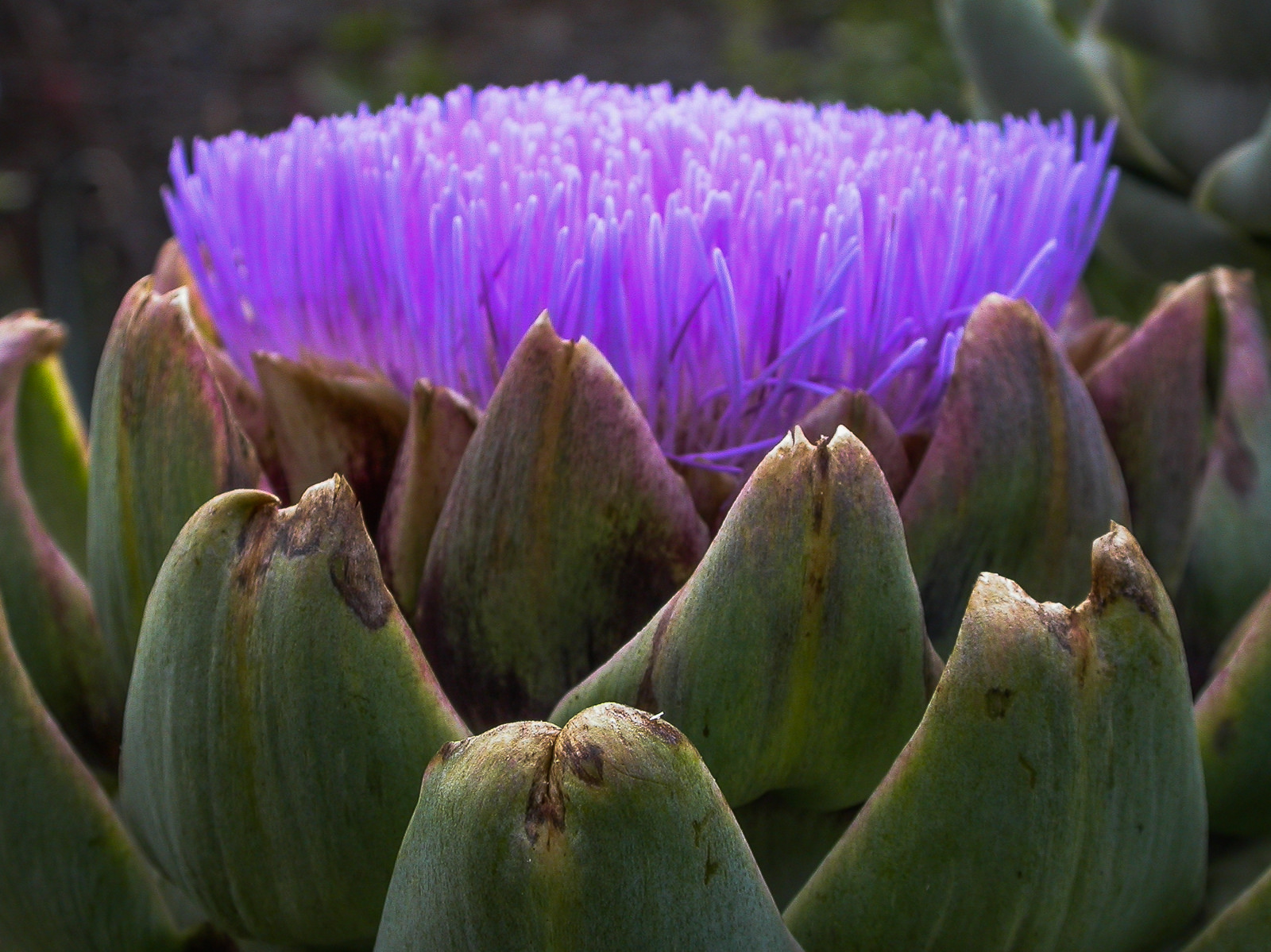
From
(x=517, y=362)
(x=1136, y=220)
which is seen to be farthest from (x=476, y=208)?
(x=1136, y=220)

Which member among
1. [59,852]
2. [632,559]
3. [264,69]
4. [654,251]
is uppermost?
[264,69]

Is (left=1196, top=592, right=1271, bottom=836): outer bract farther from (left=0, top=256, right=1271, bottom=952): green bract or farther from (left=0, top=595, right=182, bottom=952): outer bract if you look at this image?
(left=0, top=595, right=182, bottom=952): outer bract

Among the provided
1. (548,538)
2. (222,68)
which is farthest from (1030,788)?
(222,68)

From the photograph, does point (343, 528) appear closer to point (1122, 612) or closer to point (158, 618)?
point (158, 618)

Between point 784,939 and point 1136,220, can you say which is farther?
point 1136,220

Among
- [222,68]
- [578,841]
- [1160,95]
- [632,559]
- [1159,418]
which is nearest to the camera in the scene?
[578,841]

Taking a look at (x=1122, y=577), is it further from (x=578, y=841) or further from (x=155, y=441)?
(x=155, y=441)
